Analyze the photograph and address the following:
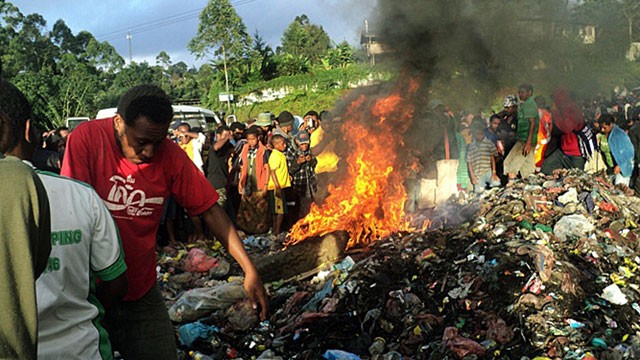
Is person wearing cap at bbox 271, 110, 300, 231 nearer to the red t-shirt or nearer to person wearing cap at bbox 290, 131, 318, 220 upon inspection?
person wearing cap at bbox 290, 131, 318, 220

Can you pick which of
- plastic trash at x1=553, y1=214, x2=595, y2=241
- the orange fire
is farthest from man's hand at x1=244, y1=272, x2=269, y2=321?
plastic trash at x1=553, y1=214, x2=595, y2=241

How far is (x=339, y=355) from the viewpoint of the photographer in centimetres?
462

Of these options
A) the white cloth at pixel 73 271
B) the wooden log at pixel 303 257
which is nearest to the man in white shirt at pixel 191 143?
the wooden log at pixel 303 257

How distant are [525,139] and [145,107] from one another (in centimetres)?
864

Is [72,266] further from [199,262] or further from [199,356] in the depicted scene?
[199,262]

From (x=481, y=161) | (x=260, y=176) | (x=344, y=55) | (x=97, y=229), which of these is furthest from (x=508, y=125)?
(x=97, y=229)

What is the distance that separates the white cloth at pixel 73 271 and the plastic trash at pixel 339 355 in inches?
107

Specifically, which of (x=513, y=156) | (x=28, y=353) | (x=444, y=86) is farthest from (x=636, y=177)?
(x=28, y=353)

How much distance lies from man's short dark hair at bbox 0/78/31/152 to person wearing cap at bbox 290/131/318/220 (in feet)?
24.3

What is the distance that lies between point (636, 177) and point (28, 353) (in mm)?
10705

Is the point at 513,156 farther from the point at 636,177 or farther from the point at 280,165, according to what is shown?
the point at 280,165

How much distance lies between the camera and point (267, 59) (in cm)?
4134

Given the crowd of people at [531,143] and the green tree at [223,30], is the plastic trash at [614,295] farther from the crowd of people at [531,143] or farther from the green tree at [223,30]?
the green tree at [223,30]

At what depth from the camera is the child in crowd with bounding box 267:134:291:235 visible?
9.18 metres
